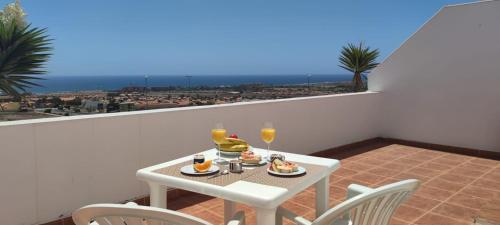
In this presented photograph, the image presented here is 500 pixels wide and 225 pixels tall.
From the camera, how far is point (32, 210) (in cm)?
278

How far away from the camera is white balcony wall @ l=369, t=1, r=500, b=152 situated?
18.2 ft

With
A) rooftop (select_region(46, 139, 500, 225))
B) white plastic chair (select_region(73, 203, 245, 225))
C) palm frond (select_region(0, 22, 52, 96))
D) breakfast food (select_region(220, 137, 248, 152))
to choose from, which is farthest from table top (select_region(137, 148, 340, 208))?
palm frond (select_region(0, 22, 52, 96))

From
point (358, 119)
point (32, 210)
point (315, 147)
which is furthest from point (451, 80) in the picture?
point (32, 210)

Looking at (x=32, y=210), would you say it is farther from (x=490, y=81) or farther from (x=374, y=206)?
(x=490, y=81)

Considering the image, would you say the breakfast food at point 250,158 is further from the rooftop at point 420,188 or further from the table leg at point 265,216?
the rooftop at point 420,188

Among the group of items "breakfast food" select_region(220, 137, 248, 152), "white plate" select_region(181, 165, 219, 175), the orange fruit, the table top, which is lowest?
the table top

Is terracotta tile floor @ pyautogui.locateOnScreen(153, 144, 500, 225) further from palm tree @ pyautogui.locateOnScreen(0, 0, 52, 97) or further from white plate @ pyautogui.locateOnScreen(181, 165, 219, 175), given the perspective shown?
palm tree @ pyautogui.locateOnScreen(0, 0, 52, 97)

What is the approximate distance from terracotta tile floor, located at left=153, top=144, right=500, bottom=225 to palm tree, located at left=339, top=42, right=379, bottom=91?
18.8 ft

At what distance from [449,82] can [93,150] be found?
5254 millimetres

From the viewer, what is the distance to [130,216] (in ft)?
3.81

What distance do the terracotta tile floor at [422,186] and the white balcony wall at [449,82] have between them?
47cm

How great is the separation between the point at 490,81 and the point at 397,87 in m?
1.38

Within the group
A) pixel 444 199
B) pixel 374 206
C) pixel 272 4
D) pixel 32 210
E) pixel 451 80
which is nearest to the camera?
pixel 374 206

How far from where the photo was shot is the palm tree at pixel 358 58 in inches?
453
